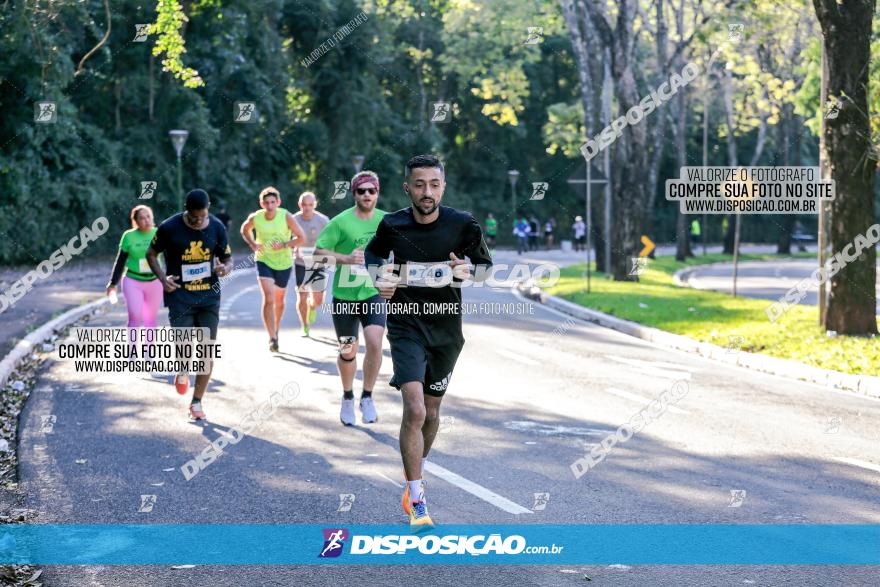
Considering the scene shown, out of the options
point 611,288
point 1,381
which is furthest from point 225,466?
point 611,288

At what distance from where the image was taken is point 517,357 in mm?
15961

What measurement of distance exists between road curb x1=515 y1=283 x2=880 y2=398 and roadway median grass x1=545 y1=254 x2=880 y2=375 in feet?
0.71

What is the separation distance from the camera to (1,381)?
514 inches

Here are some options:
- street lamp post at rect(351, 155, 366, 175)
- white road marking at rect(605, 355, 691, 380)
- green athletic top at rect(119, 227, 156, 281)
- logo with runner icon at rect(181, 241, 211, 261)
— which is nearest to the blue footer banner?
logo with runner icon at rect(181, 241, 211, 261)

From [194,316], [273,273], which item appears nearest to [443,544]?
[194,316]

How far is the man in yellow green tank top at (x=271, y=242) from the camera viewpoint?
15.4 meters

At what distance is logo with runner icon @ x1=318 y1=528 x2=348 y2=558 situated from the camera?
6.41 meters

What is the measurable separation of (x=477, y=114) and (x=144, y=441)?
209 ft

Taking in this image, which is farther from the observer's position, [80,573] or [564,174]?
[564,174]

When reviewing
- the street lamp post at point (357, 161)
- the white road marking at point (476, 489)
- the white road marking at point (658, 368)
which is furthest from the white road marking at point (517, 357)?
the street lamp post at point (357, 161)

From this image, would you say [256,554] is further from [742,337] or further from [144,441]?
[742,337]

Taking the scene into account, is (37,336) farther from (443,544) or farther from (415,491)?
(443,544)

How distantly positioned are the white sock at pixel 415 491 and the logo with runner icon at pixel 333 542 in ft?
1.34

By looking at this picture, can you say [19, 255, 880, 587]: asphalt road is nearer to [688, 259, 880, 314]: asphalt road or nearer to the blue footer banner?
the blue footer banner
